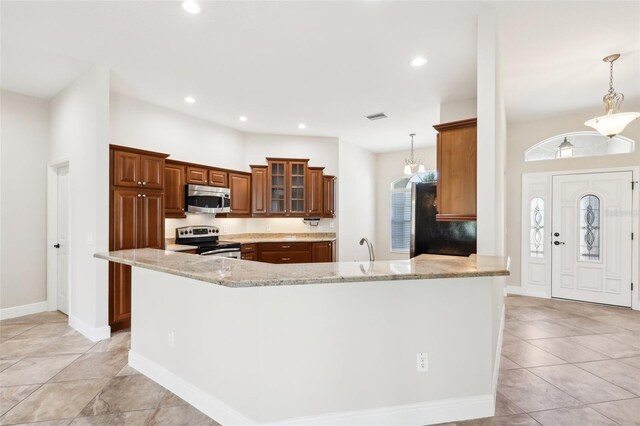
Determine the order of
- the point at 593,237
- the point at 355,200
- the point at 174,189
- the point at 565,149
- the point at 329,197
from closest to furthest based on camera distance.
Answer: the point at 174,189, the point at 593,237, the point at 565,149, the point at 329,197, the point at 355,200

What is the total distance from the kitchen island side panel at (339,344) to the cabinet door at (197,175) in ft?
10.2

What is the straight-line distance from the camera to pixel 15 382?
8.34 feet

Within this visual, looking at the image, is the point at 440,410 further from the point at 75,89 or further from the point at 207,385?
the point at 75,89

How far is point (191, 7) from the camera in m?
2.46

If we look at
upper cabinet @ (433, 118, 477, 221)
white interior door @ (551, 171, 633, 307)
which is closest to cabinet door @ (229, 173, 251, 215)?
upper cabinet @ (433, 118, 477, 221)

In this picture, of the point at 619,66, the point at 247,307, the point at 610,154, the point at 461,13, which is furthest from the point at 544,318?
the point at 247,307

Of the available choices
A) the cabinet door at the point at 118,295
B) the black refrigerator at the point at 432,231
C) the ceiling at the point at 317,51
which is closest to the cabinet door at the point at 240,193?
the ceiling at the point at 317,51

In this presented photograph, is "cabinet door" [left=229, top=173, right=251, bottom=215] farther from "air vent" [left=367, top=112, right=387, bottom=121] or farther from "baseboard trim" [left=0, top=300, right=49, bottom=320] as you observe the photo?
"baseboard trim" [left=0, top=300, right=49, bottom=320]

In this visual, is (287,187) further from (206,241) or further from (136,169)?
(136,169)

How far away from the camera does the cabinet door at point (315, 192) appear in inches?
243

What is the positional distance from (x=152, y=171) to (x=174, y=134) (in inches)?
49.5

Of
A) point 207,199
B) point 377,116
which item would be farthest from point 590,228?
point 207,199

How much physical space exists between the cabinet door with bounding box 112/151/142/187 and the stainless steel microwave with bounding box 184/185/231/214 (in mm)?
1004

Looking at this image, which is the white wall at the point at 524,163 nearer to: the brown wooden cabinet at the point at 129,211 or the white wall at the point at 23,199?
the brown wooden cabinet at the point at 129,211
